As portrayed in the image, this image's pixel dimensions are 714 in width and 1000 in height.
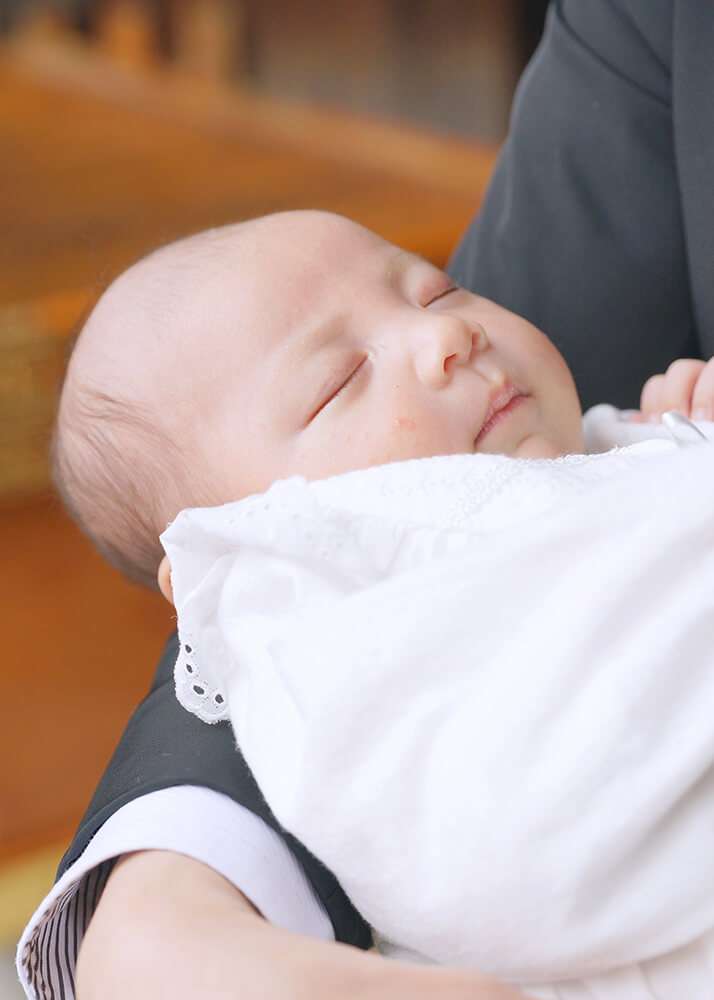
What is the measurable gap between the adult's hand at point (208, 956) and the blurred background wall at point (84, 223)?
1.29ft

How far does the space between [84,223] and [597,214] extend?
1.44 meters

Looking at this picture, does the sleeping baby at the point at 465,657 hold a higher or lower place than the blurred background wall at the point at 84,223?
higher

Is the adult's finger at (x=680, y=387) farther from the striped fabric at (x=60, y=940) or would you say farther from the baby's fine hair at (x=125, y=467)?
the striped fabric at (x=60, y=940)

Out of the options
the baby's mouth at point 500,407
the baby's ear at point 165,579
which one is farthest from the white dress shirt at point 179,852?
the baby's mouth at point 500,407

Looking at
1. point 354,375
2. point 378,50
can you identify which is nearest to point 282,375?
point 354,375

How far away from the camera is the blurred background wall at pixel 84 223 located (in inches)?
65.8

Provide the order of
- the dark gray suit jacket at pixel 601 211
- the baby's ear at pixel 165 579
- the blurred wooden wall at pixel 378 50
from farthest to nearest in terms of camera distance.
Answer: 1. the blurred wooden wall at pixel 378 50
2. the dark gray suit jacket at pixel 601 211
3. the baby's ear at pixel 165 579

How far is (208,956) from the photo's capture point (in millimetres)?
550

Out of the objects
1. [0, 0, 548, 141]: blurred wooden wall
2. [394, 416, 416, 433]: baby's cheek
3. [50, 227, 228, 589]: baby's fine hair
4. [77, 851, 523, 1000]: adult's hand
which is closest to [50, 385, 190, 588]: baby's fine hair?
[50, 227, 228, 589]: baby's fine hair

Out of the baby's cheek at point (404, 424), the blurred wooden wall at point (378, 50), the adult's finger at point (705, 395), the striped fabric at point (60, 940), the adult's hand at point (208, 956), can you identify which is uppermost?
the adult's finger at point (705, 395)

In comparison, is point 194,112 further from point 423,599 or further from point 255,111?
point 423,599

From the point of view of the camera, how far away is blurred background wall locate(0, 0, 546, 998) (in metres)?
1.67

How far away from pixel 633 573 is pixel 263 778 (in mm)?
178

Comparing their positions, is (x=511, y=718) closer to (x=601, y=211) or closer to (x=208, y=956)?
(x=208, y=956)
